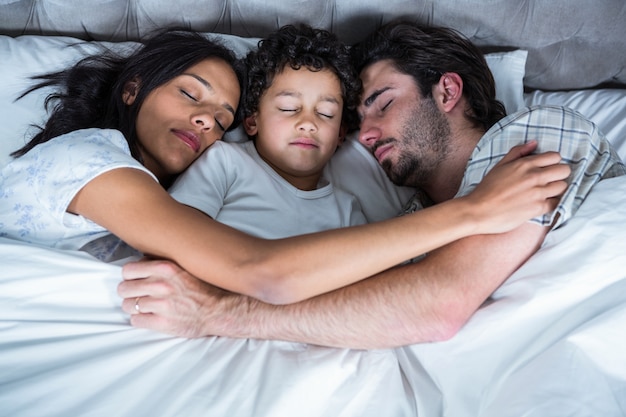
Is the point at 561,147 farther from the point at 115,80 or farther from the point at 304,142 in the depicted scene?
the point at 115,80

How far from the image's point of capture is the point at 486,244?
1.25 metres

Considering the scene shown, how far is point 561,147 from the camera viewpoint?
1327 mm

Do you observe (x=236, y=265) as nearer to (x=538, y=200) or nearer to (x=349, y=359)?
(x=349, y=359)

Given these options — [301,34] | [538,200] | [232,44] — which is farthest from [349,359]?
[232,44]

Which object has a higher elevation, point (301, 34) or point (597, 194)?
point (301, 34)

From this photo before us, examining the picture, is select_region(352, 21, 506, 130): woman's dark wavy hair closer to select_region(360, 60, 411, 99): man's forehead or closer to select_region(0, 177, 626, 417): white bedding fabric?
select_region(360, 60, 411, 99): man's forehead

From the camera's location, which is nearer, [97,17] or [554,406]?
[554,406]

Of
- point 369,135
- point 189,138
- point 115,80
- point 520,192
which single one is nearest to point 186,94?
point 189,138

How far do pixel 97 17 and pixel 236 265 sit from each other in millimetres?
1276

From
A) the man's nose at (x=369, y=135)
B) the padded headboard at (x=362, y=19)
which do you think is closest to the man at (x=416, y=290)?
the man's nose at (x=369, y=135)

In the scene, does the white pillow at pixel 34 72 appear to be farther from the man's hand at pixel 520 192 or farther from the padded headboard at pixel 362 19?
the man's hand at pixel 520 192

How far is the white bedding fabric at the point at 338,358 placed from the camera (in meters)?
1.04

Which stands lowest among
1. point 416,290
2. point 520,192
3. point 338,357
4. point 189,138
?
point 338,357

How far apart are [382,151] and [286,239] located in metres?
0.70
